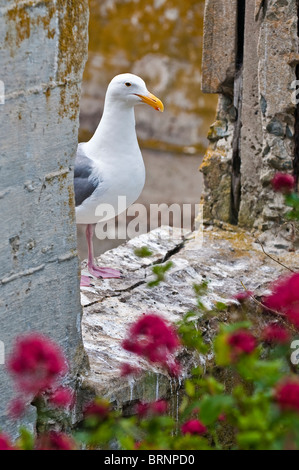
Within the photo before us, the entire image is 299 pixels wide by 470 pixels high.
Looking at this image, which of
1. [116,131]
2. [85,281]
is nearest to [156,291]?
[85,281]

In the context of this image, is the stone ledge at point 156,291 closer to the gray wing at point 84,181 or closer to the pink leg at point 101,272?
the pink leg at point 101,272

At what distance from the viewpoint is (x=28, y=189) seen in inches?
97.3

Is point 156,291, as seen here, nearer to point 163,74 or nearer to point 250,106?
point 250,106

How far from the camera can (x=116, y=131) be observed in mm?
3852

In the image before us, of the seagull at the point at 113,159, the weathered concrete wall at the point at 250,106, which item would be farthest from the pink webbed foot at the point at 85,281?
the weathered concrete wall at the point at 250,106

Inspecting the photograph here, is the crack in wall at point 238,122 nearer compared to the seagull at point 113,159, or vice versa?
the seagull at point 113,159

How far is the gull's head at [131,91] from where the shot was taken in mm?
3783

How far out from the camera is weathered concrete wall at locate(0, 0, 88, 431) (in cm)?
236

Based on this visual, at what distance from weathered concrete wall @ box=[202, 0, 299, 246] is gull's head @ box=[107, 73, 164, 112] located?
573 millimetres

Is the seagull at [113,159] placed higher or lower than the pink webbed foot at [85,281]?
higher

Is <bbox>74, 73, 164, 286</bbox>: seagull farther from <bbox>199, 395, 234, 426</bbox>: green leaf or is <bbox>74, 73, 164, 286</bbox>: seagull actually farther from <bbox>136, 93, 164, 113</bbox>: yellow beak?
<bbox>199, 395, 234, 426</bbox>: green leaf

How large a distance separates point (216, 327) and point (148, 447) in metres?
1.65

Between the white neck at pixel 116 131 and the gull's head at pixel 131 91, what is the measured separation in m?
0.04
